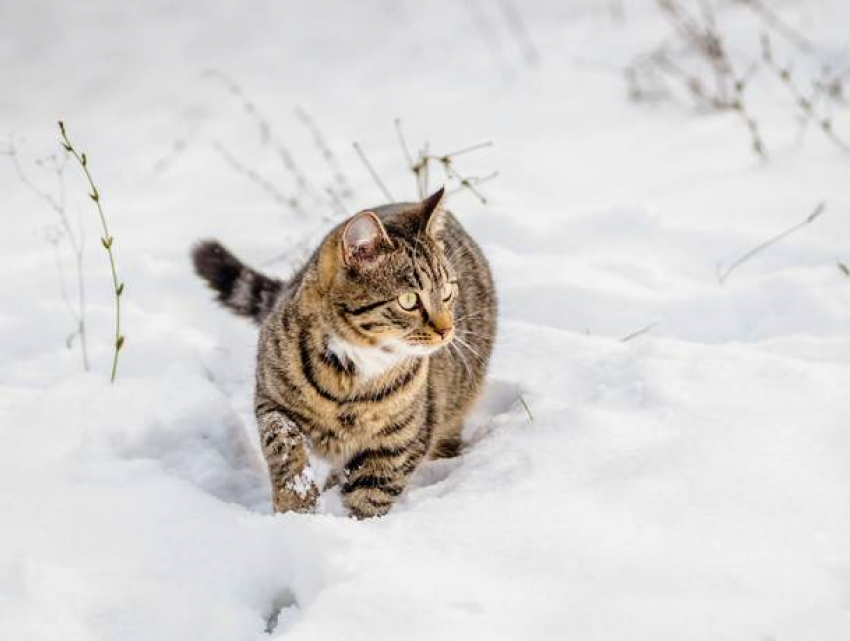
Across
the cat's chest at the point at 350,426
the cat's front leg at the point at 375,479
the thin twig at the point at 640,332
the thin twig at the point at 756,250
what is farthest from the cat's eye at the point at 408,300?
the thin twig at the point at 756,250

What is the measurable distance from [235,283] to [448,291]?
754mm

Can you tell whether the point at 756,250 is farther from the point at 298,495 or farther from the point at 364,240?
the point at 298,495

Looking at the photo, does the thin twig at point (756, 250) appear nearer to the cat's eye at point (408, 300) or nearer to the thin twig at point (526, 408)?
the thin twig at point (526, 408)

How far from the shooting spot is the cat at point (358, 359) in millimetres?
2102

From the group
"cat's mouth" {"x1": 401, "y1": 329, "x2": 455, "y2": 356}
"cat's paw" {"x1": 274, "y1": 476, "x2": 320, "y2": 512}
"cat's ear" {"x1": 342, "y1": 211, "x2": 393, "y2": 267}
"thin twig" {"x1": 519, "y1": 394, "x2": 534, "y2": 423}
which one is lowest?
"thin twig" {"x1": 519, "y1": 394, "x2": 534, "y2": 423}

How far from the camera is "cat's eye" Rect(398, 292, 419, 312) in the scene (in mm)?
2128

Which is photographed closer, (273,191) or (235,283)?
(235,283)

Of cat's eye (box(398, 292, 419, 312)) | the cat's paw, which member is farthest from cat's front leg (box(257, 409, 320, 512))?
cat's eye (box(398, 292, 419, 312))

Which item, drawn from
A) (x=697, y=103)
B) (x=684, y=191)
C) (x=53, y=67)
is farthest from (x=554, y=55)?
(x=53, y=67)

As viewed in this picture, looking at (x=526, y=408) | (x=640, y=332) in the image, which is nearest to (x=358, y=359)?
(x=526, y=408)

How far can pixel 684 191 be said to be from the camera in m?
3.78

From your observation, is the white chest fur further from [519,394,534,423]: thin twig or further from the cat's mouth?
[519,394,534,423]: thin twig

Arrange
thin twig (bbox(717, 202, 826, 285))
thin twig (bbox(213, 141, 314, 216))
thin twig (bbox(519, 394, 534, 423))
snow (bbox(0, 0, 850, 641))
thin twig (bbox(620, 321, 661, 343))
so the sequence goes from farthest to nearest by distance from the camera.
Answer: thin twig (bbox(213, 141, 314, 216)) → thin twig (bbox(717, 202, 826, 285)) → thin twig (bbox(620, 321, 661, 343)) → thin twig (bbox(519, 394, 534, 423)) → snow (bbox(0, 0, 850, 641))

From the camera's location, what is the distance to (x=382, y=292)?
6.91 feet
